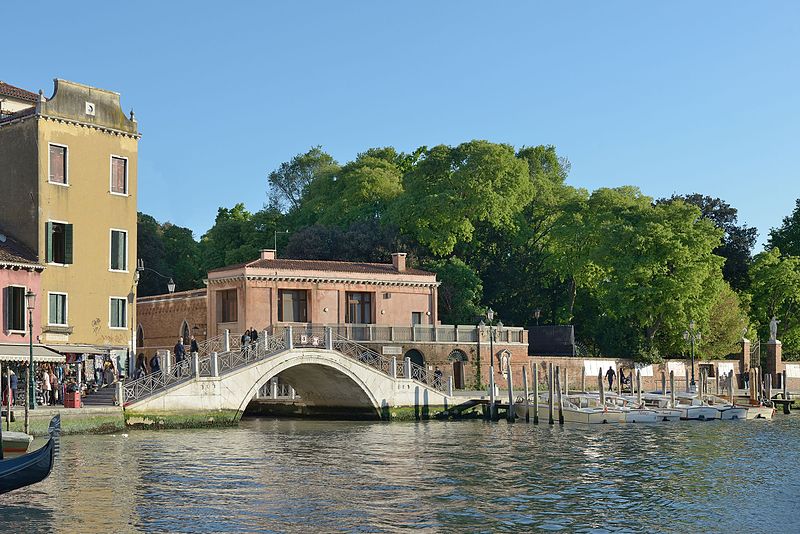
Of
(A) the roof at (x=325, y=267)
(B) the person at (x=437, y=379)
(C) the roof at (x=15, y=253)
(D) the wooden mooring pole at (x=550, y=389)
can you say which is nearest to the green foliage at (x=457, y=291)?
(A) the roof at (x=325, y=267)

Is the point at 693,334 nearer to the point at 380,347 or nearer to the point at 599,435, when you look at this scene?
the point at 380,347

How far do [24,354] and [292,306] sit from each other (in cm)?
1553

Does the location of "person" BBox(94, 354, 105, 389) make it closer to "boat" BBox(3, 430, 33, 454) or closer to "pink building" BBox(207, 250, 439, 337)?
"pink building" BBox(207, 250, 439, 337)

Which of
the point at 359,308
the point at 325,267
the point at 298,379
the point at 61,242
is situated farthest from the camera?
the point at 359,308

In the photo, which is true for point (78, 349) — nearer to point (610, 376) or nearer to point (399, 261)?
point (399, 261)

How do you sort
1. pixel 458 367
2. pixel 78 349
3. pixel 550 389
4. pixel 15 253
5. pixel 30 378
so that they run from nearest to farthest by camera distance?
pixel 30 378
pixel 15 253
pixel 78 349
pixel 550 389
pixel 458 367

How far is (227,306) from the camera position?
47844 mm

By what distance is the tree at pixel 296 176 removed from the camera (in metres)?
77.6

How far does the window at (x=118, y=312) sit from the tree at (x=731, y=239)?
1391 inches

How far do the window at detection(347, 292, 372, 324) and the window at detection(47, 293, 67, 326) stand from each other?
15.0 meters

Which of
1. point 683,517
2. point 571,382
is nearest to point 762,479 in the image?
point 683,517

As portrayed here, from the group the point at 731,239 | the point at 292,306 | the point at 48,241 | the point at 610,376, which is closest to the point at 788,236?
the point at 731,239

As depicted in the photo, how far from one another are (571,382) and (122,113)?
78.1 feet

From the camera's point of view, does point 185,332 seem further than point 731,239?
No
